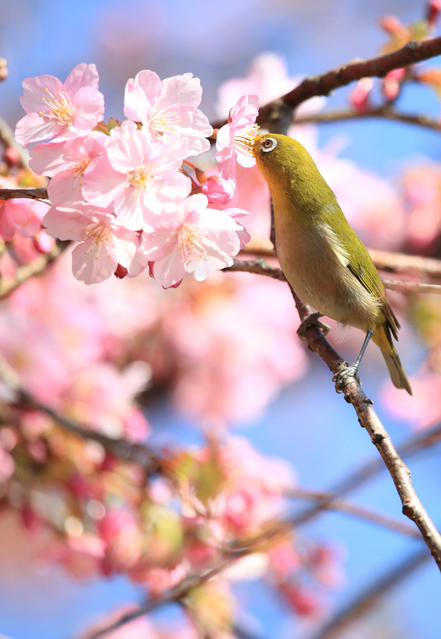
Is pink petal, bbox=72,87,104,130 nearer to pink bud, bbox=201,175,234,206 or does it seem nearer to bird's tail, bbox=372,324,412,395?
pink bud, bbox=201,175,234,206

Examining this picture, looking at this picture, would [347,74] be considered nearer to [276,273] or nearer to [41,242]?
[276,273]

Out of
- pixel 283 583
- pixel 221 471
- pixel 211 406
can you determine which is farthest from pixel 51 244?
pixel 211 406

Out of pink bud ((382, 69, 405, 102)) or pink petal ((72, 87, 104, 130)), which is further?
pink bud ((382, 69, 405, 102))

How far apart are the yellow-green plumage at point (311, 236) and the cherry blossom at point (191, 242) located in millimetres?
264

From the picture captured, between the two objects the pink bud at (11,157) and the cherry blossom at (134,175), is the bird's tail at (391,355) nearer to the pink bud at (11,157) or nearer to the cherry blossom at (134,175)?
the cherry blossom at (134,175)

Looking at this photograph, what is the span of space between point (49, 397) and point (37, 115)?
53.2 inches

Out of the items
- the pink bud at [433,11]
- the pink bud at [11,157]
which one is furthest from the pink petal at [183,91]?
the pink bud at [433,11]

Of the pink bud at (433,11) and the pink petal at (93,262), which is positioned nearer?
the pink petal at (93,262)

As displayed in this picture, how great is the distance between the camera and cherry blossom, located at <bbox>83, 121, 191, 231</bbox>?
0.83 metres

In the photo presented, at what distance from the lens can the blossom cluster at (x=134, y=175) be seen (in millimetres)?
846

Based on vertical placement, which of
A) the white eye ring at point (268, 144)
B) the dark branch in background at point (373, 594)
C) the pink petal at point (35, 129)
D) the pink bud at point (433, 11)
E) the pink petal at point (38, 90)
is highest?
the pink bud at point (433, 11)

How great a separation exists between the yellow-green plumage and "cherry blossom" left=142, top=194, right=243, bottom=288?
0.26 meters

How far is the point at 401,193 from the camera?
3670mm

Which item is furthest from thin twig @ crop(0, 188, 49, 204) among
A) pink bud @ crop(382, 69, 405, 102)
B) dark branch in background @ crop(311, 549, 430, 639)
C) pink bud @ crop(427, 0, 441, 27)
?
dark branch in background @ crop(311, 549, 430, 639)
